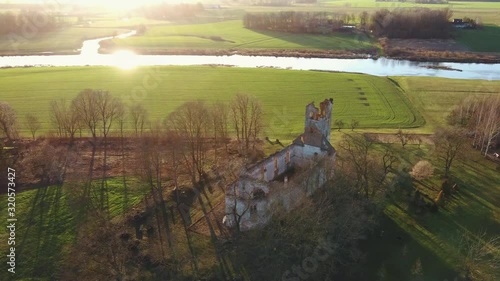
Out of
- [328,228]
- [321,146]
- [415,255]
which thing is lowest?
[415,255]

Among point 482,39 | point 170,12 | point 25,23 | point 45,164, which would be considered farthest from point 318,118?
point 170,12

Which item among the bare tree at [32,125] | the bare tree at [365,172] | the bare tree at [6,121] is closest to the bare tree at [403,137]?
the bare tree at [365,172]

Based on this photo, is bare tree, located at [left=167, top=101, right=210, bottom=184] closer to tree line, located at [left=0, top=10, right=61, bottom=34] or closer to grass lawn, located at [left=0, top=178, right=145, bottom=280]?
grass lawn, located at [left=0, top=178, right=145, bottom=280]

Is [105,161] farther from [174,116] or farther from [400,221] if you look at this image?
[400,221]

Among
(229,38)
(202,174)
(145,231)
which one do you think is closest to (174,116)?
(202,174)

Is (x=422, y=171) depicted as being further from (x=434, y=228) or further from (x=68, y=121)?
(x=68, y=121)

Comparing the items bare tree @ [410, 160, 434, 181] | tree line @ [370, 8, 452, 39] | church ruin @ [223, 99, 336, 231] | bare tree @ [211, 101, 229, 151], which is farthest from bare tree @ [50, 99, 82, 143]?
tree line @ [370, 8, 452, 39]

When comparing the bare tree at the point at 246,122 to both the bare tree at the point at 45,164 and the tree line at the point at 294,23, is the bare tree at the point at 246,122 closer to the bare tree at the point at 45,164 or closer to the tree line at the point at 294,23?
the bare tree at the point at 45,164
